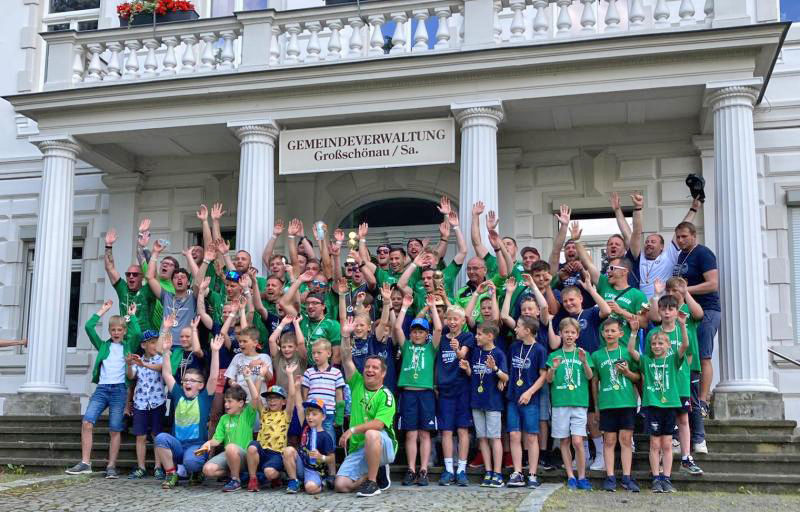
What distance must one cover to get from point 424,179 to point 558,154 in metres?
2.02

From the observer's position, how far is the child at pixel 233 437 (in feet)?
27.1

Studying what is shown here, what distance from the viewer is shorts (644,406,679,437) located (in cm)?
795

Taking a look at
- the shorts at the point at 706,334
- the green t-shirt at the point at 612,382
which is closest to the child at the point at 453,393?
the green t-shirt at the point at 612,382

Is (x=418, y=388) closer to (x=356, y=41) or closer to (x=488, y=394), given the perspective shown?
(x=488, y=394)

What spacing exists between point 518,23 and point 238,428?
606 centimetres

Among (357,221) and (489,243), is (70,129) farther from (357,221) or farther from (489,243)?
(489,243)

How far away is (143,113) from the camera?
12.3 metres

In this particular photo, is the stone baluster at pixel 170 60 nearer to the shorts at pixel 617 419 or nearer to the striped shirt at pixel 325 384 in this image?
the striped shirt at pixel 325 384

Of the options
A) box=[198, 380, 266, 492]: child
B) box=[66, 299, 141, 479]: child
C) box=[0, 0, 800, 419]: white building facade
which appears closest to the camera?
box=[198, 380, 266, 492]: child

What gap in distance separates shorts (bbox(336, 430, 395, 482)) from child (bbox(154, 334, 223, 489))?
1.36 m

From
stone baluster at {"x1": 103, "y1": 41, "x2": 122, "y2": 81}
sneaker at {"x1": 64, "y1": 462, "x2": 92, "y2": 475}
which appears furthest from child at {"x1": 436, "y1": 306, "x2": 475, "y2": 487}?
stone baluster at {"x1": 103, "y1": 41, "x2": 122, "y2": 81}

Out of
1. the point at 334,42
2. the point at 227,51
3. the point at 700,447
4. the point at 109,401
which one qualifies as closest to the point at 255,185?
the point at 227,51

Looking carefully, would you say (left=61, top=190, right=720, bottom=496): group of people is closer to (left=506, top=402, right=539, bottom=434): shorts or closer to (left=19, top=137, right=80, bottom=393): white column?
(left=506, top=402, right=539, bottom=434): shorts

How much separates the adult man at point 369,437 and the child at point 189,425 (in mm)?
1389
